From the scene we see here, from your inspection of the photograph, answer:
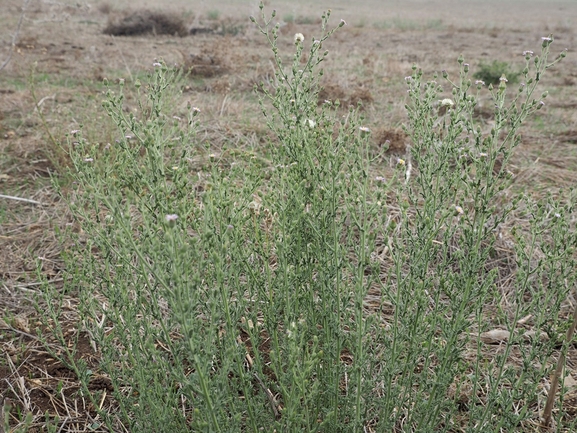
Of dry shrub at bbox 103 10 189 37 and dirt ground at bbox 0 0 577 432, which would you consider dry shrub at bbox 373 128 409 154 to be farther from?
dry shrub at bbox 103 10 189 37

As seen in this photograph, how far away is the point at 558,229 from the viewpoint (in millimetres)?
1813

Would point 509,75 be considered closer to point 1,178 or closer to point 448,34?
point 1,178

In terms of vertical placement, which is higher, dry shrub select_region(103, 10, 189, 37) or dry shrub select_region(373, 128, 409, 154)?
dry shrub select_region(103, 10, 189, 37)

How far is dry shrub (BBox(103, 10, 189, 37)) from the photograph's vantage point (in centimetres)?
1470

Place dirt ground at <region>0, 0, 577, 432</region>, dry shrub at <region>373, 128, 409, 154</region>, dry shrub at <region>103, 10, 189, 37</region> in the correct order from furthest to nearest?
1. dry shrub at <region>103, 10, 189, 37</region>
2. dry shrub at <region>373, 128, 409, 154</region>
3. dirt ground at <region>0, 0, 577, 432</region>

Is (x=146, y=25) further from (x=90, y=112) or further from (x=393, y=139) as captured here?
(x=393, y=139)

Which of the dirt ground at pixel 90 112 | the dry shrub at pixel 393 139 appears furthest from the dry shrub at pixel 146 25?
the dry shrub at pixel 393 139

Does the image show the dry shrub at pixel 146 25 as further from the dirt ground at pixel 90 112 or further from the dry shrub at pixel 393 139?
the dry shrub at pixel 393 139

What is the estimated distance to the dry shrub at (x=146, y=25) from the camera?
48.2 feet

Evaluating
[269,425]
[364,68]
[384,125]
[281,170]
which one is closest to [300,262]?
[281,170]

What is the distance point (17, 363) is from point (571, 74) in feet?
37.2

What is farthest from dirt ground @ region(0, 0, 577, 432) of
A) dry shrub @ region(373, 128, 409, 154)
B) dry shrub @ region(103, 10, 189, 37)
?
dry shrub @ region(103, 10, 189, 37)

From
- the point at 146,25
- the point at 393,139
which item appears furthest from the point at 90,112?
the point at 146,25

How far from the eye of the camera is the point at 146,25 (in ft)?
48.4
